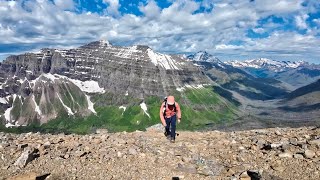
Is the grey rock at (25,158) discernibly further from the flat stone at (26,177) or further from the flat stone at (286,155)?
the flat stone at (286,155)

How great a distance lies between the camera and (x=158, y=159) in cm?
2452

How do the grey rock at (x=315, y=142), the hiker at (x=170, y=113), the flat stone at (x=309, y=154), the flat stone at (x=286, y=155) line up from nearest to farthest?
1. the flat stone at (x=309, y=154)
2. the flat stone at (x=286, y=155)
3. the grey rock at (x=315, y=142)
4. the hiker at (x=170, y=113)

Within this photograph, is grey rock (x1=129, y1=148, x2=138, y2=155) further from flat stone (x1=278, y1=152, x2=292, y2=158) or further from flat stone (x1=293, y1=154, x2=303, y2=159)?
flat stone (x1=293, y1=154, x2=303, y2=159)

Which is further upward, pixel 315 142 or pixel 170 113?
pixel 170 113

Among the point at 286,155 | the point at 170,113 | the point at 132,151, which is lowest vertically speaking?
the point at 132,151

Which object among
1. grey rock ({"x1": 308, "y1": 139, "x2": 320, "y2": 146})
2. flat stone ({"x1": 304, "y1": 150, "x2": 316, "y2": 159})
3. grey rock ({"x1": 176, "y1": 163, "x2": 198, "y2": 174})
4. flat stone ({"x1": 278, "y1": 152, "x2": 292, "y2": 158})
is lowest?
grey rock ({"x1": 176, "y1": 163, "x2": 198, "y2": 174})

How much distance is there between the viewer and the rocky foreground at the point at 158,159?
70.3 feet

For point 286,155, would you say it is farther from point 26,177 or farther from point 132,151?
point 26,177

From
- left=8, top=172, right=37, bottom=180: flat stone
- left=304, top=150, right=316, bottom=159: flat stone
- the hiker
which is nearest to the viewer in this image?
left=8, top=172, right=37, bottom=180: flat stone

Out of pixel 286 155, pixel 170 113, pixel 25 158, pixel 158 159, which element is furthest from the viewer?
pixel 170 113

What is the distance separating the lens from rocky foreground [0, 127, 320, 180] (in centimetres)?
2142

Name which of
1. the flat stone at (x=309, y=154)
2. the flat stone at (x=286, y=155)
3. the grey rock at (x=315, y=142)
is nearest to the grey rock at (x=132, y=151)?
the flat stone at (x=286, y=155)

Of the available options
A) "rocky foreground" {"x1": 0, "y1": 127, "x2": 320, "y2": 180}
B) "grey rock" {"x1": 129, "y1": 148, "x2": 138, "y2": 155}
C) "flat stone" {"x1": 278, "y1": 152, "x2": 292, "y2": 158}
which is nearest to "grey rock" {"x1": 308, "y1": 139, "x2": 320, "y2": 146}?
"rocky foreground" {"x1": 0, "y1": 127, "x2": 320, "y2": 180}

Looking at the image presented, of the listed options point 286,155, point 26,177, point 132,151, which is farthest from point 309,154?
point 26,177
